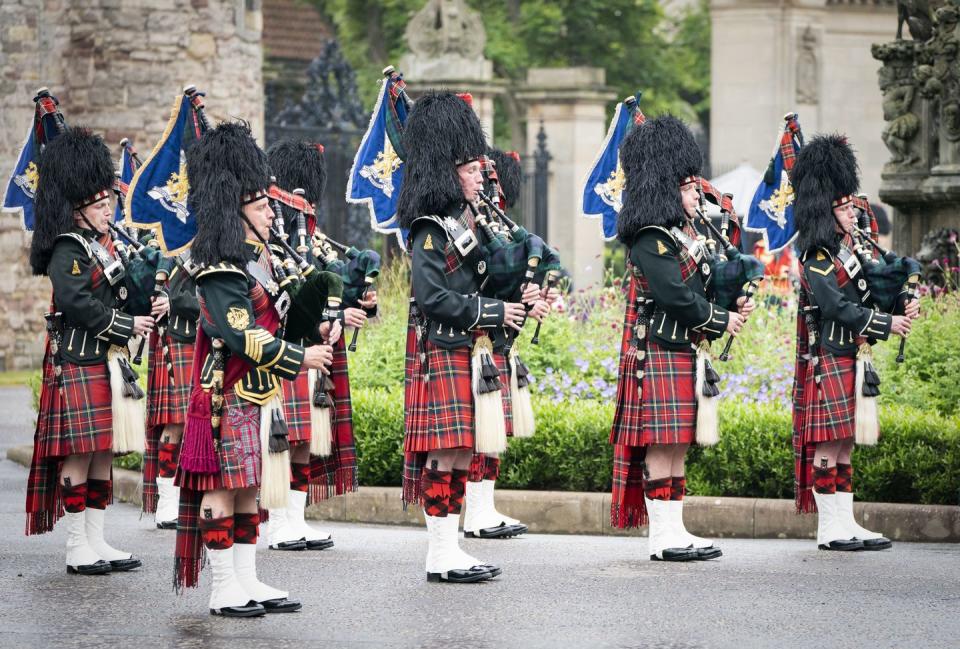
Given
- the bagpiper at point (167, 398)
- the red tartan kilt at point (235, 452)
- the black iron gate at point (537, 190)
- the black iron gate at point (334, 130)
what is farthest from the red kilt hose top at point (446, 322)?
the black iron gate at point (537, 190)

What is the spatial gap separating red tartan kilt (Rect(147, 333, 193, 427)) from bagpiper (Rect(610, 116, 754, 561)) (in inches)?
94.9

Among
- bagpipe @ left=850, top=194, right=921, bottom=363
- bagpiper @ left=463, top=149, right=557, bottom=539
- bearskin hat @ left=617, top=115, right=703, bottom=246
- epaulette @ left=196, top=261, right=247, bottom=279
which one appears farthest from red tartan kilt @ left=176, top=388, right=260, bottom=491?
bagpipe @ left=850, top=194, right=921, bottom=363

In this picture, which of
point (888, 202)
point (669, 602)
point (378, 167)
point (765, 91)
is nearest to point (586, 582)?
point (669, 602)

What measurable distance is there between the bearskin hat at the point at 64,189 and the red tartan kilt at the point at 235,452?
1.76 meters

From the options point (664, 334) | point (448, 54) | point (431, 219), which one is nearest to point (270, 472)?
point (431, 219)

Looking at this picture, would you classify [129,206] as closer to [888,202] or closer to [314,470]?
[314,470]

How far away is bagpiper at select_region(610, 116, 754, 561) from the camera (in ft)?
28.1

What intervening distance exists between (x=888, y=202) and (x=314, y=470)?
614 cm

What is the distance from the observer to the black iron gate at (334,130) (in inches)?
845

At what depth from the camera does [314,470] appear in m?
9.54

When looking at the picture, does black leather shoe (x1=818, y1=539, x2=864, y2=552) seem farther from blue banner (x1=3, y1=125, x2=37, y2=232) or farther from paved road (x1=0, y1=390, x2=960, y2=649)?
blue banner (x1=3, y1=125, x2=37, y2=232)

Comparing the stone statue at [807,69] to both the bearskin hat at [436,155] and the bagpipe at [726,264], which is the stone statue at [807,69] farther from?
the bearskin hat at [436,155]

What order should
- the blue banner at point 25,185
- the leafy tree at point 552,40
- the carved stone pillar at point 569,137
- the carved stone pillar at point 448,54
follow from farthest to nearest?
the leafy tree at point 552,40, the carved stone pillar at point 569,137, the carved stone pillar at point 448,54, the blue banner at point 25,185

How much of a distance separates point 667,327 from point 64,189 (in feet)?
9.54
